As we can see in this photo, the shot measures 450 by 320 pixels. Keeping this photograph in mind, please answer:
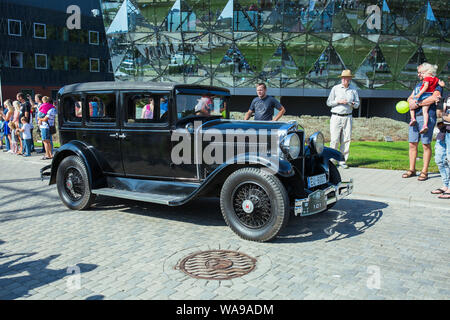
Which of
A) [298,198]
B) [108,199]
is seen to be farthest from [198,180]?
[108,199]

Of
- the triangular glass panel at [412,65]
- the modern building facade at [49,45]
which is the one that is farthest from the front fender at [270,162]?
the modern building facade at [49,45]

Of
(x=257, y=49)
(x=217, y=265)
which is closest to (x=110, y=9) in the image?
(x=257, y=49)

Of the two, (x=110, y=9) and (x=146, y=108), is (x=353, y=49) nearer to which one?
(x=110, y=9)

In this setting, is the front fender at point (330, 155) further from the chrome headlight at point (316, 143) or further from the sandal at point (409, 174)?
the sandal at point (409, 174)

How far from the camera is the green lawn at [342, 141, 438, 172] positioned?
9.62 metres

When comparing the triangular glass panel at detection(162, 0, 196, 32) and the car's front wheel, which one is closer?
the car's front wheel

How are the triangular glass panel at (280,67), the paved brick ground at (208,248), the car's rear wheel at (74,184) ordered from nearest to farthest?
1. the paved brick ground at (208,248)
2. the car's rear wheel at (74,184)
3. the triangular glass panel at (280,67)

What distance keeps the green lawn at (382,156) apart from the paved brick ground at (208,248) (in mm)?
2777

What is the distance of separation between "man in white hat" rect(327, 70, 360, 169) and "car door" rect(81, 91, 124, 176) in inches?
196

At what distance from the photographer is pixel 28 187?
841 centimetres

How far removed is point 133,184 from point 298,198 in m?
2.64

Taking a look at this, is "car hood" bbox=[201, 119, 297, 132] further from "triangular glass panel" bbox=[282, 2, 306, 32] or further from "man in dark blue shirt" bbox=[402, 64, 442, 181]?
"triangular glass panel" bbox=[282, 2, 306, 32]

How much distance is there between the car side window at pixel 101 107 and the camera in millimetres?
6242

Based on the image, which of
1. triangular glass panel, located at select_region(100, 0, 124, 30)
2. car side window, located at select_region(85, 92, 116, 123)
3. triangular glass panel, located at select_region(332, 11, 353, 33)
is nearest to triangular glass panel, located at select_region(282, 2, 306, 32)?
triangular glass panel, located at select_region(332, 11, 353, 33)
